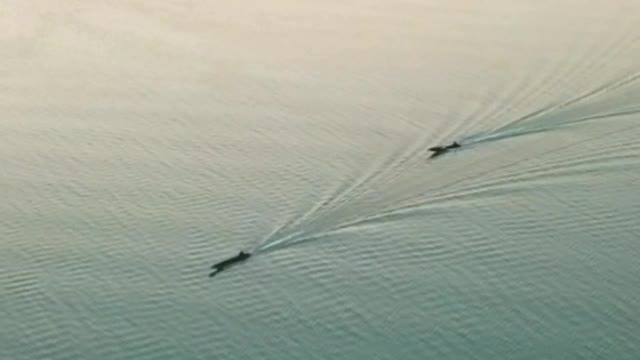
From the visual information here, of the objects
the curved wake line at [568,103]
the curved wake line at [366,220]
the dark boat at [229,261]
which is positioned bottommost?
the dark boat at [229,261]

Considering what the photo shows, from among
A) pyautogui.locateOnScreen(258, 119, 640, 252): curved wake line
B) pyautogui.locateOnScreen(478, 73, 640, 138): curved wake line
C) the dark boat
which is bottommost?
the dark boat

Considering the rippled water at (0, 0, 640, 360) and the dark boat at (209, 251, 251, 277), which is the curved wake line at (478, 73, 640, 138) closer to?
the rippled water at (0, 0, 640, 360)

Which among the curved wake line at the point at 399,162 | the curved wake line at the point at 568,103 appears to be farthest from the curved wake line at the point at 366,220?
the curved wake line at the point at 568,103

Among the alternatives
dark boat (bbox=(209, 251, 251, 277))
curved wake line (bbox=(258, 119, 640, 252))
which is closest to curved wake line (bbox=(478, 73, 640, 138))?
curved wake line (bbox=(258, 119, 640, 252))

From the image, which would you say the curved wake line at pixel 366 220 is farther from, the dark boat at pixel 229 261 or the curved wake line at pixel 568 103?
the curved wake line at pixel 568 103

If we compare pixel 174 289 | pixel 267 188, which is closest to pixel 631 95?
pixel 267 188

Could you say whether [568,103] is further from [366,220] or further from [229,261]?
[229,261]

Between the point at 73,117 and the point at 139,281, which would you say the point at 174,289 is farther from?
the point at 73,117

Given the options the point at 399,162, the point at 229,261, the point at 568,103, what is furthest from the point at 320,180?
the point at 568,103
